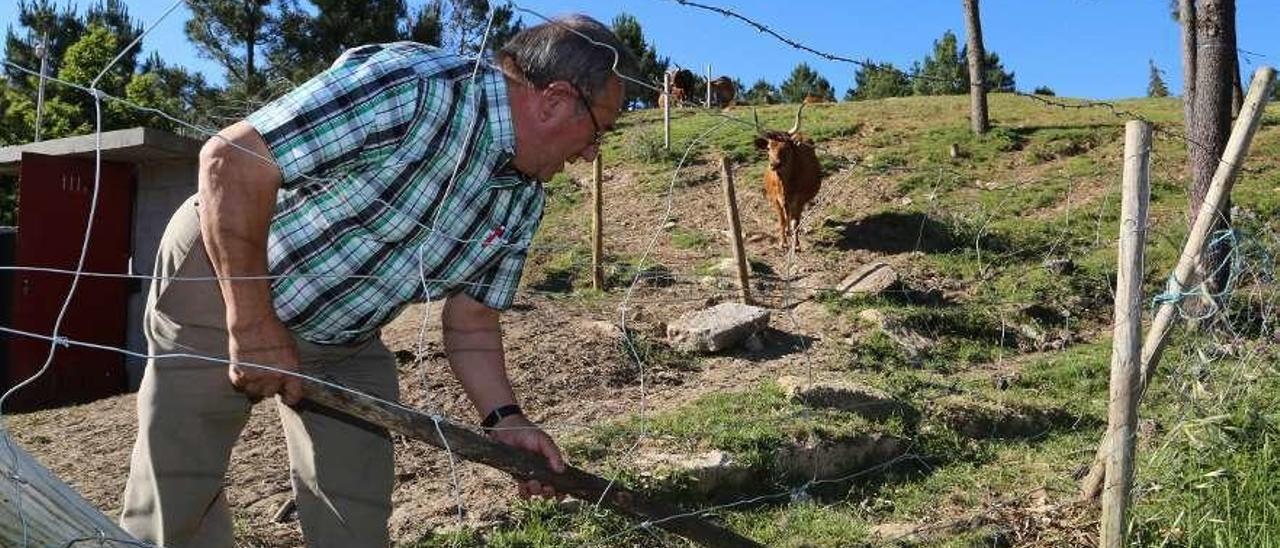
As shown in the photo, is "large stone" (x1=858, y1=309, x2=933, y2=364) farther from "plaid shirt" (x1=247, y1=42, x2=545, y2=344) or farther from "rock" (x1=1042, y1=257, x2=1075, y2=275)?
"plaid shirt" (x1=247, y1=42, x2=545, y2=344)

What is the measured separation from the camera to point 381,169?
2.30 m

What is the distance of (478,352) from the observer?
9.42 feet

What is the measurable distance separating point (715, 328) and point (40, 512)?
5.33m

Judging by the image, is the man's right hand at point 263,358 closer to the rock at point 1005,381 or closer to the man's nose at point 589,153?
the man's nose at point 589,153

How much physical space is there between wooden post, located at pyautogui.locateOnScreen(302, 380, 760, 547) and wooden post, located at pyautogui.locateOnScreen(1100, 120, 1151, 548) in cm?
119

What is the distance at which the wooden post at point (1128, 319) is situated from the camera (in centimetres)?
317

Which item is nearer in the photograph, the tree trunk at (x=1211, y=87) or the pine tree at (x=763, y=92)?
the tree trunk at (x=1211, y=87)

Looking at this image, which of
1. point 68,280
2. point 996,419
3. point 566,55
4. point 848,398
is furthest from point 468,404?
point 68,280

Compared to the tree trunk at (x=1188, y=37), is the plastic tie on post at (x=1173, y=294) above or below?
below

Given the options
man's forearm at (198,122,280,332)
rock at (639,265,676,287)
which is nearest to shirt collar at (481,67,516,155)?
man's forearm at (198,122,280,332)

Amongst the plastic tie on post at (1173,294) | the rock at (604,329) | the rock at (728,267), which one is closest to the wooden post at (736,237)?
the rock at (728,267)

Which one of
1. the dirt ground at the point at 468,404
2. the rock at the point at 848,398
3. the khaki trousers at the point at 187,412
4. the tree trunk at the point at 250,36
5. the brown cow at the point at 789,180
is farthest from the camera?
the tree trunk at the point at 250,36

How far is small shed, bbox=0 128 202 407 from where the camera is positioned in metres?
8.64

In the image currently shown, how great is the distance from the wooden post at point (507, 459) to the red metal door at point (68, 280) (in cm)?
720
